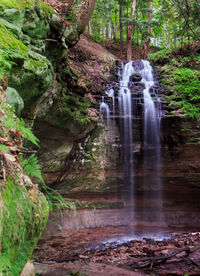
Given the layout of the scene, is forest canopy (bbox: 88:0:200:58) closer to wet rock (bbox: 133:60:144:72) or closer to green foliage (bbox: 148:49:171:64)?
green foliage (bbox: 148:49:171:64)

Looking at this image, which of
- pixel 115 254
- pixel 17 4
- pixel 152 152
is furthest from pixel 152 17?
pixel 115 254

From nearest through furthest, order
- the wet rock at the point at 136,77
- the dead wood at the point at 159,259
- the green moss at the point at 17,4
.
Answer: the green moss at the point at 17,4, the dead wood at the point at 159,259, the wet rock at the point at 136,77

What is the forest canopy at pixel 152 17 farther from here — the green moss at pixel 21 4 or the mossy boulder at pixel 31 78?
the mossy boulder at pixel 31 78

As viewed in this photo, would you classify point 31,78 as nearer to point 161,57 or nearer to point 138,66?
point 138,66

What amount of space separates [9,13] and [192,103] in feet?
22.1

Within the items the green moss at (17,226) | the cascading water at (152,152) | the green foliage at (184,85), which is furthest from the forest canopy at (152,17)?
the green moss at (17,226)

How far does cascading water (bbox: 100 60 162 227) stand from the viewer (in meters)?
8.14

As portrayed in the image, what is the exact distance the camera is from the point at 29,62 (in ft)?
12.2

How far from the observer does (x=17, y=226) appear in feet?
4.84

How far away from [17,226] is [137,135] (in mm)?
7092

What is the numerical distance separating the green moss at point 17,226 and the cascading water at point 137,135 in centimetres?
645

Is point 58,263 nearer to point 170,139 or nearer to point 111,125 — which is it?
point 111,125

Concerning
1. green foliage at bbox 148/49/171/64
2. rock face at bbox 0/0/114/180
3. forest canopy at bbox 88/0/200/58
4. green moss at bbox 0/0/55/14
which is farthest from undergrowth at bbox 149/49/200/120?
green moss at bbox 0/0/55/14

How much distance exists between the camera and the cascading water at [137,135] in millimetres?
8141
